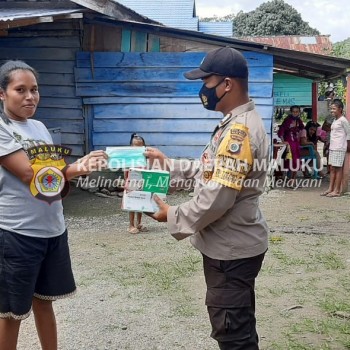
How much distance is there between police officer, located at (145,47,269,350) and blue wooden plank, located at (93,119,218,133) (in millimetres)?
6639

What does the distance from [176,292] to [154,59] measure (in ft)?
18.1

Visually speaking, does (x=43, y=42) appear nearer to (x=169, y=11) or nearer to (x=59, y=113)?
(x=59, y=113)

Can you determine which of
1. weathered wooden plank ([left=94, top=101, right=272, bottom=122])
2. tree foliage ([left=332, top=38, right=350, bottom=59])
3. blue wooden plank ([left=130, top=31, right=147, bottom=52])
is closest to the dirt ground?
weathered wooden plank ([left=94, top=101, right=272, bottom=122])

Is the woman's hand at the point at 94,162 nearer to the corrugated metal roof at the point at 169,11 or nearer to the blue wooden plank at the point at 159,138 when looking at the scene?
the blue wooden plank at the point at 159,138

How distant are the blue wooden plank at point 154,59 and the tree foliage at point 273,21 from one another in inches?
1213

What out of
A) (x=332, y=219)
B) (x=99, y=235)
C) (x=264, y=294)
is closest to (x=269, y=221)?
(x=332, y=219)

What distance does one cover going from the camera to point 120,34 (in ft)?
29.4

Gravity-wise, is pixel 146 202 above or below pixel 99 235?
above

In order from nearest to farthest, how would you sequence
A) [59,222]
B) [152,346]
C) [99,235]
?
1. [59,222]
2. [152,346]
3. [99,235]

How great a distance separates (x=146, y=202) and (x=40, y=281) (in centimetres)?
75

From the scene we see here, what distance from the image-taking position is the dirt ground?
139 inches

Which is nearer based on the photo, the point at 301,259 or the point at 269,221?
the point at 301,259

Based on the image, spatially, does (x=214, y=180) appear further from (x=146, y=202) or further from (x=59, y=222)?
(x=59, y=222)

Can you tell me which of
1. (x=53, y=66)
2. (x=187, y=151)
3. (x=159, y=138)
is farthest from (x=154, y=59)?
(x=53, y=66)
